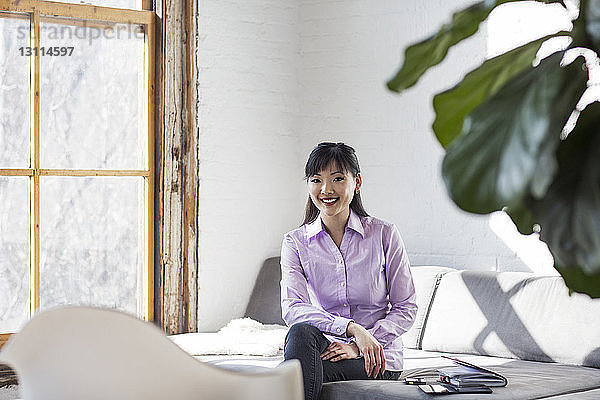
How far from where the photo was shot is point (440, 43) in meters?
1.14

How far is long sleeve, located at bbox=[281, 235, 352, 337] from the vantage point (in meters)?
3.47

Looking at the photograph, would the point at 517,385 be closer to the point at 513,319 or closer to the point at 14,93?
the point at 513,319

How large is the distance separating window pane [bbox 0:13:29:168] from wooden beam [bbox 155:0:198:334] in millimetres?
693

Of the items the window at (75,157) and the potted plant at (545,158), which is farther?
the window at (75,157)

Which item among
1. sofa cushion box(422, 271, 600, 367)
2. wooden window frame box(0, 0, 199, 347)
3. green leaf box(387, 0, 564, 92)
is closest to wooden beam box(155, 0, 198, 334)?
wooden window frame box(0, 0, 199, 347)

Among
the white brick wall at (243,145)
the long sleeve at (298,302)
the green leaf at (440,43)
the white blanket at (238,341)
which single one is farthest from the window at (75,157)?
the green leaf at (440,43)

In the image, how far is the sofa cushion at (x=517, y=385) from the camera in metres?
3.25

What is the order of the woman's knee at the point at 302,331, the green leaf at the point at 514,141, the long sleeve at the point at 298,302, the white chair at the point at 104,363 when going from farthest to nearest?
the long sleeve at the point at 298,302, the woman's knee at the point at 302,331, the white chair at the point at 104,363, the green leaf at the point at 514,141

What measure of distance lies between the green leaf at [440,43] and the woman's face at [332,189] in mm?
2467

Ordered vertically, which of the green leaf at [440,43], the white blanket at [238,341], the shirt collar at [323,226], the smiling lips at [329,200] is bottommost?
the white blanket at [238,341]

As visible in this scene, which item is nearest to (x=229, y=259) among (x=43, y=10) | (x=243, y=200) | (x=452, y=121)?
(x=243, y=200)

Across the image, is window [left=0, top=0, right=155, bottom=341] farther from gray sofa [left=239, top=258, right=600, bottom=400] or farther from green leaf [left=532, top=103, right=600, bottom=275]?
green leaf [left=532, top=103, right=600, bottom=275]

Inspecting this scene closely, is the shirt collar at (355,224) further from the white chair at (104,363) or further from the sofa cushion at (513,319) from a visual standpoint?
the white chair at (104,363)

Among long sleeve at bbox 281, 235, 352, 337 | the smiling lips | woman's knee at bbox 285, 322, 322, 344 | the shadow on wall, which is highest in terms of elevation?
the smiling lips
